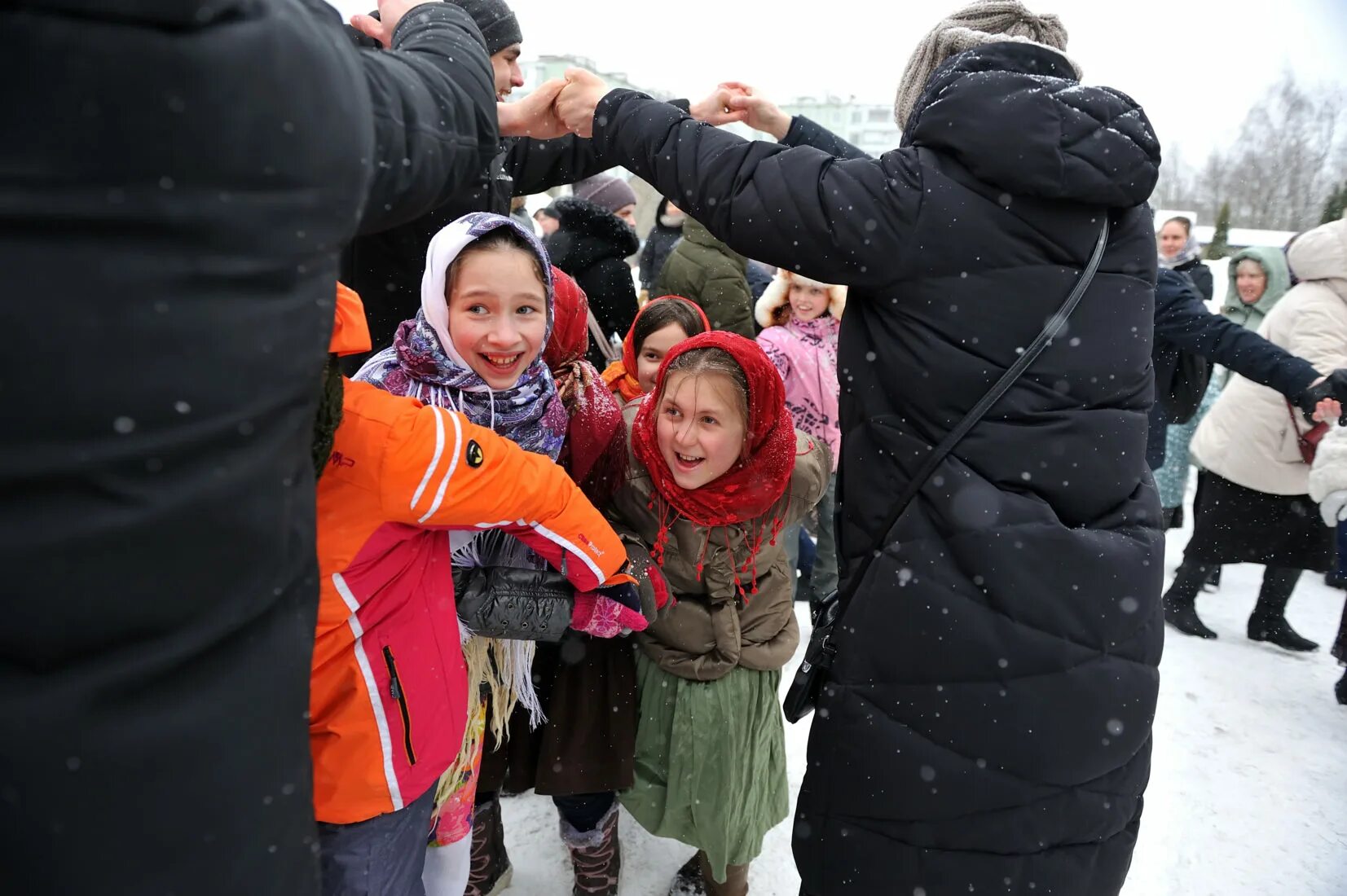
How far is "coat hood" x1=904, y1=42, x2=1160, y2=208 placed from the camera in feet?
4.08

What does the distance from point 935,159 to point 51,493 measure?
1302 mm

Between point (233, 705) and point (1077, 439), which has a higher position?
point (1077, 439)

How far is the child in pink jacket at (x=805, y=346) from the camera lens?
4020mm

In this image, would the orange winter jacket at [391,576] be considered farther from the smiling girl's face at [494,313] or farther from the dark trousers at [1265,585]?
the dark trousers at [1265,585]

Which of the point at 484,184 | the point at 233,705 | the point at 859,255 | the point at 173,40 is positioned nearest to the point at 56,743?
the point at 233,705

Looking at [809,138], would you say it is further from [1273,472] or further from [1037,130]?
[1273,472]

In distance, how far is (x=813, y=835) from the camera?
154 cm

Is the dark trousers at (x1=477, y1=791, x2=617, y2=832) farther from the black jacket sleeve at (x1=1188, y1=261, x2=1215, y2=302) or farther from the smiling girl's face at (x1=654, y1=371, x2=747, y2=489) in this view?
the black jacket sleeve at (x1=1188, y1=261, x2=1215, y2=302)

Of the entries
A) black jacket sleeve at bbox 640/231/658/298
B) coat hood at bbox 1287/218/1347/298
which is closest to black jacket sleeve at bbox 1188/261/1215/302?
coat hood at bbox 1287/218/1347/298

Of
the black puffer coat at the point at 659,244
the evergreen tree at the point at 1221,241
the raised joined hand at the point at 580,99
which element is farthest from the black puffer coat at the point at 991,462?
the evergreen tree at the point at 1221,241

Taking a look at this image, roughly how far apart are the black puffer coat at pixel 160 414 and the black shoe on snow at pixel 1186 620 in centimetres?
501

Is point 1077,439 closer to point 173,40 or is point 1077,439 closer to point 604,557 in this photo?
point 604,557

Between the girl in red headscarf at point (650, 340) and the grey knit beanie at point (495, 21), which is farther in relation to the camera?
the girl in red headscarf at point (650, 340)

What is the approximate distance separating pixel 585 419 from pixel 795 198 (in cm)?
94
